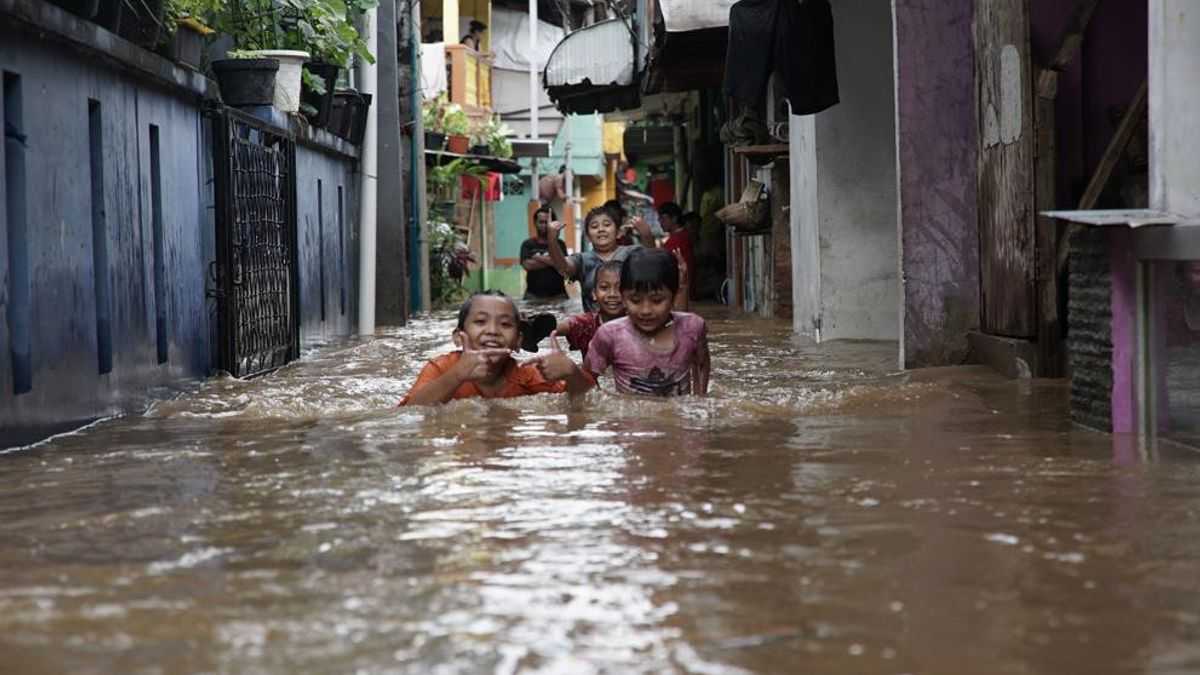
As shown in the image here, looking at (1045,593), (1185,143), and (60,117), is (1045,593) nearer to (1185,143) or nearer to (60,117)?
(1185,143)

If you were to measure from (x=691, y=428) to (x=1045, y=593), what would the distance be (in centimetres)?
324

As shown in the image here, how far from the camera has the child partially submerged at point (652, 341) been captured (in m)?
7.42

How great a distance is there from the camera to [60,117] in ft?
24.3

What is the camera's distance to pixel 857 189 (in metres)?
13.1

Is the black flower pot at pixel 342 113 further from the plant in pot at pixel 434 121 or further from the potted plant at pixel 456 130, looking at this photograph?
the potted plant at pixel 456 130

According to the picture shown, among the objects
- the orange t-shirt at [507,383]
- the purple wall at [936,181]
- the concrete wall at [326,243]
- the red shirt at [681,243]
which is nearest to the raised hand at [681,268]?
the orange t-shirt at [507,383]

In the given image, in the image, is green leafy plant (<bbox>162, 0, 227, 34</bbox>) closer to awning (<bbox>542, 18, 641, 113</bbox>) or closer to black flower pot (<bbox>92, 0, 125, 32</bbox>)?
black flower pot (<bbox>92, 0, 125, 32</bbox>)

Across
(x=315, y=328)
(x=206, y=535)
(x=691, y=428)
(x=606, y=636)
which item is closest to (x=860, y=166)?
(x=315, y=328)

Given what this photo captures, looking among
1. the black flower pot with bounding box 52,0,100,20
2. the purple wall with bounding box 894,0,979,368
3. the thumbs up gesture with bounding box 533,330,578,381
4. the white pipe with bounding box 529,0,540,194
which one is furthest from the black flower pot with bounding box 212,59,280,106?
the white pipe with bounding box 529,0,540,194

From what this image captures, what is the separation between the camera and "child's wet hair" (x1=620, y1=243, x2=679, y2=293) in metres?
7.36

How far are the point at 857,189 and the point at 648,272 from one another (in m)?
6.04

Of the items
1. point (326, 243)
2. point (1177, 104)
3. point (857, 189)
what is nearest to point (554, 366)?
point (1177, 104)

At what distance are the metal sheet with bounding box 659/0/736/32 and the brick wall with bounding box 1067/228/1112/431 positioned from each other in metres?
8.61

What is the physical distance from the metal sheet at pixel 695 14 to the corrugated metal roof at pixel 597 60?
7360 millimetres
